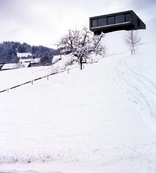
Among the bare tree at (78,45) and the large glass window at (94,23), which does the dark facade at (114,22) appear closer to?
the large glass window at (94,23)

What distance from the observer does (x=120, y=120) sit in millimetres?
13750

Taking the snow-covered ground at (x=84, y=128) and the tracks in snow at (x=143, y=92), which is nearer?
the snow-covered ground at (x=84, y=128)

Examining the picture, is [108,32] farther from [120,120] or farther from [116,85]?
[120,120]

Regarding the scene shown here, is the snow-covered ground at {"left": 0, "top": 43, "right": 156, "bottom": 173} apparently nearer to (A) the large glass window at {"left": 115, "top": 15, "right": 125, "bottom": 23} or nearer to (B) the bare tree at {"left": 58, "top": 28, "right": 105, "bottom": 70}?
(B) the bare tree at {"left": 58, "top": 28, "right": 105, "bottom": 70}

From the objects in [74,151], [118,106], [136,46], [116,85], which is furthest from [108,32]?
[74,151]

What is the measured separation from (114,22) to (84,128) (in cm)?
6782

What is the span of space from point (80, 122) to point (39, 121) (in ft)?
8.51

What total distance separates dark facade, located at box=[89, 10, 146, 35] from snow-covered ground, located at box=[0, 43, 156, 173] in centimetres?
5556

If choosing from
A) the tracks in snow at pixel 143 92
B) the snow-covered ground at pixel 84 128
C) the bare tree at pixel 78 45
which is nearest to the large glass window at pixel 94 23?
the bare tree at pixel 78 45

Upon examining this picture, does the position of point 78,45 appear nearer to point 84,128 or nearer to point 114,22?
point 84,128

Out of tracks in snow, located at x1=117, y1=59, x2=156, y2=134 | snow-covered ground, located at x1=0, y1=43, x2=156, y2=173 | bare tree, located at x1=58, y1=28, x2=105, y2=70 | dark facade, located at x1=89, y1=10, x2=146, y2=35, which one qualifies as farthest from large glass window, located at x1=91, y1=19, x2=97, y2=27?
tracks in snow, located at x1=117, y1=59, x2=156, y2=134

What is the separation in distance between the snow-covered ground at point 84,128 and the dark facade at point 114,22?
5556cm

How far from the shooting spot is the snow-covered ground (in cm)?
964

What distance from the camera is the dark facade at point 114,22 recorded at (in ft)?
247
